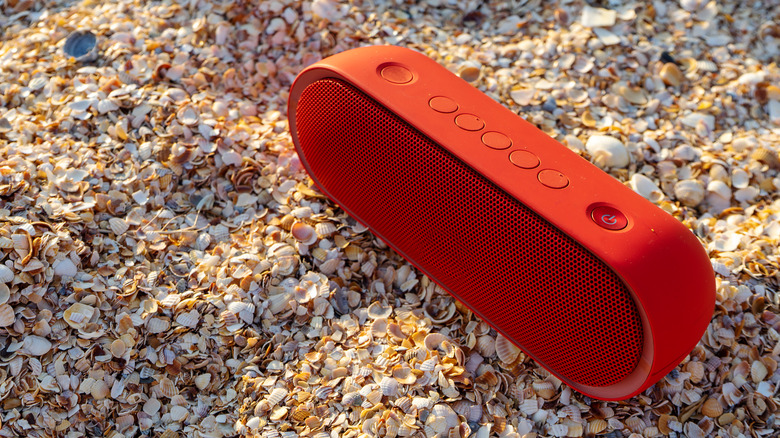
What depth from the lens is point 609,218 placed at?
1.01 metres

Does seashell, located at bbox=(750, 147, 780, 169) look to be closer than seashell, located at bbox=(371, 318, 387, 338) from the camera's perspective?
No

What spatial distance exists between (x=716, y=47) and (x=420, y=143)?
1109mm

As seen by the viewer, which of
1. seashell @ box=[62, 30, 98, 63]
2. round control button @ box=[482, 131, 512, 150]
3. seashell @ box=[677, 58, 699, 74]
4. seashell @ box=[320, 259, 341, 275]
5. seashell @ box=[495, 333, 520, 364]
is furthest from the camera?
seashell @ box=[677, 58, 699, 74]

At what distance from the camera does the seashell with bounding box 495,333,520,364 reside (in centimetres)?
119

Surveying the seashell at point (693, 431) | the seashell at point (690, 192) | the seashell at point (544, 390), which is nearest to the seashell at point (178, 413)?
the seashell at point (544, 390)

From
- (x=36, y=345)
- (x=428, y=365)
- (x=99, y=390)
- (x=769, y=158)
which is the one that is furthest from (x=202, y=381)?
(x=769, y=158)

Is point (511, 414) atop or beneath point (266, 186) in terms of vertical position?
beneath

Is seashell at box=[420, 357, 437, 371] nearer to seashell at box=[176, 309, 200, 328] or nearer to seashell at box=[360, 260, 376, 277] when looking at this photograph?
seashell at box=[360, 260, 376, 277]

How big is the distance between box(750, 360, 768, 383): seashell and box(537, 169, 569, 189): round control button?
0.52 meters

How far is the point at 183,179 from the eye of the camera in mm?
1403

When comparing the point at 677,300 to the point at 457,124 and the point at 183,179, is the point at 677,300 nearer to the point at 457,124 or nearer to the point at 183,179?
the point at 457,124

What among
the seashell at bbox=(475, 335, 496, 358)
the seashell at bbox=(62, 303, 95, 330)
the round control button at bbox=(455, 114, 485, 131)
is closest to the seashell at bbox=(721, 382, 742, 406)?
the seashell at bbox=(475, 335, 496, 358)

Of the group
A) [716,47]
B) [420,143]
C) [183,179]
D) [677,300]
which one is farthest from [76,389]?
[716,47]

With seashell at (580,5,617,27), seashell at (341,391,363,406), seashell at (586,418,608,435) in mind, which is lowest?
seashell at (586,418,608,435)
